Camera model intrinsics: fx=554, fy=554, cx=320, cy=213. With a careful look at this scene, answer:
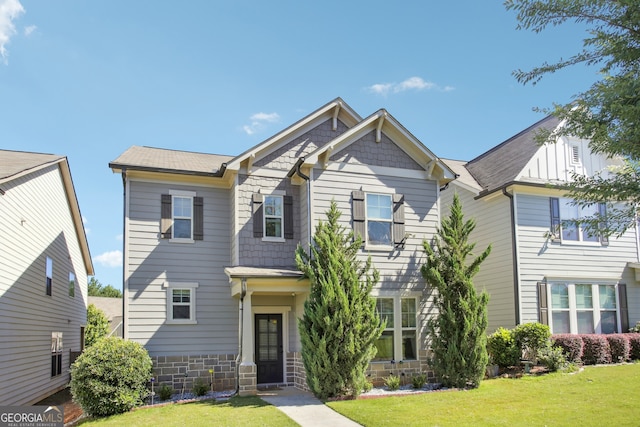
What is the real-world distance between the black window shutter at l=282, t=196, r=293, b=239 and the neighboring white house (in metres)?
6.93

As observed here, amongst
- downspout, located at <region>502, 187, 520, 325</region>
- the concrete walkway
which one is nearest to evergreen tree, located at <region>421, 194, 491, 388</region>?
downspout, located at <region>502, 187, 520, 325</region>

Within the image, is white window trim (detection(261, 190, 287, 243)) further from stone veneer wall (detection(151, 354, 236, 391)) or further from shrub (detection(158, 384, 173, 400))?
shrub (detection(158, 384, 173, 400))

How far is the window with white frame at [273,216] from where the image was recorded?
613 inches

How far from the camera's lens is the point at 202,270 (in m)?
15.7

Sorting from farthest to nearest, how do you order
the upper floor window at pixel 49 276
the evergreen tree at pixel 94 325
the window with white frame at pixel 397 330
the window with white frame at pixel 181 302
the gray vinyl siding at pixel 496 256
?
the evergreen tree at pixel 94 325 → the gray vinyl siding at pixel 496 256 → the upper floor window at pixel 49 276 → the window with white frame at pixel 181 302 → the window with white frame at pixel 397 330

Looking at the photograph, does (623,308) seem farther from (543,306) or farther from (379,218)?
(379,218)

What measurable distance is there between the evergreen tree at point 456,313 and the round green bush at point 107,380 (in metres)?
7.42

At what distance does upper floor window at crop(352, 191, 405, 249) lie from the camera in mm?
15117

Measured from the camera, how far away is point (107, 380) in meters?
12.3

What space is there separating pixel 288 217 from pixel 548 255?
28.1 ft

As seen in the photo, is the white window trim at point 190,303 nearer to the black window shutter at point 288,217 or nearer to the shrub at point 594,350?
the black window shutter at point 288,217

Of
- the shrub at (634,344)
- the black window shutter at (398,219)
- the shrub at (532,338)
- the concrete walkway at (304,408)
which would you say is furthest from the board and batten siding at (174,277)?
the shrub at (634,344)

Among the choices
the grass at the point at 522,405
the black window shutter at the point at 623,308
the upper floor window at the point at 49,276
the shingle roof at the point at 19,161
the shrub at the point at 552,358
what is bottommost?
the grass at the point at 522,405

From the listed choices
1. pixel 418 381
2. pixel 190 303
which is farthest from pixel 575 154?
pixel 190 303
